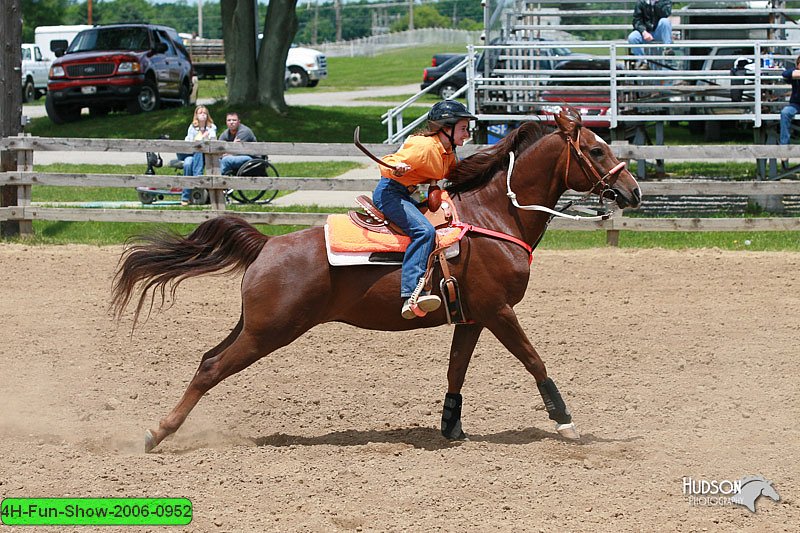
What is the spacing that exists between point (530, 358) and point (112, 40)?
928 inches

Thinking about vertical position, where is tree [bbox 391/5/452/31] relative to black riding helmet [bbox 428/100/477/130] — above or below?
above

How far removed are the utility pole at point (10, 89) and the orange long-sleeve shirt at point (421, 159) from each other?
29.7ft

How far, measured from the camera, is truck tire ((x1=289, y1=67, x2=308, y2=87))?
45156mm

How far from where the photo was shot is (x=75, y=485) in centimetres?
600

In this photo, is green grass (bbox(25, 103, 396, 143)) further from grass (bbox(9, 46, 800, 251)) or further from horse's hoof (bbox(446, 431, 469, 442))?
horse's hoof (bbox(446, 431, 469, 442))

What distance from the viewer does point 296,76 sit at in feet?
148

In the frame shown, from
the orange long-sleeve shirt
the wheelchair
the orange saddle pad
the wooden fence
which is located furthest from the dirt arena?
the wheelchair

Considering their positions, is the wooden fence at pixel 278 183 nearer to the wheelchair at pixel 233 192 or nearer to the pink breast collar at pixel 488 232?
the wheelchair at pixel 233 192

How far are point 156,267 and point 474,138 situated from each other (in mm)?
11835

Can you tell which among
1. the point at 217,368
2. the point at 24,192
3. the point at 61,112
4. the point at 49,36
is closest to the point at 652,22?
the point at 24,192

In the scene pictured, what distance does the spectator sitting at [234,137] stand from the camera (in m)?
15.5

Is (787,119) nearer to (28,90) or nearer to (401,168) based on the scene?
(401,168)

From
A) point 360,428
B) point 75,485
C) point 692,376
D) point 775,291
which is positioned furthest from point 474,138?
point 75,485

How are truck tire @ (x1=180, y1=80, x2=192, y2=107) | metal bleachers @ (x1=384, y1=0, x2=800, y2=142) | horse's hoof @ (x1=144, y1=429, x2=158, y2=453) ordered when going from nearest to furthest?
1. horse's hoof @ (x1=144, y1=429, x2=158, y2=453)
2. metal bleachers @ (x1=384, y1=0, x2=800, y2=142)
3. truck tire @ (x1=180, y1=80, x2=192, y2=107)
